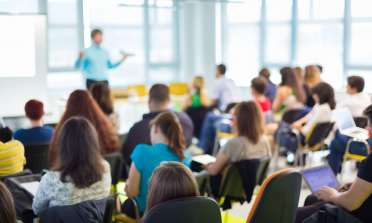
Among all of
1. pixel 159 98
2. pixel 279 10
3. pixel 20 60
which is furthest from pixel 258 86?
pixel 279 10

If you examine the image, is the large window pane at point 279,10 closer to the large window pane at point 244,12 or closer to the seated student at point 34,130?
the large window pane at point 244,12

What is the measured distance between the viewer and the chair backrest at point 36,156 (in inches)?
129

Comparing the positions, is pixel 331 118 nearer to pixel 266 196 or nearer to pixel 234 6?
pixel 266 196

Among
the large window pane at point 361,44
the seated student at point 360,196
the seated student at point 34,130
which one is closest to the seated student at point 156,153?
the seated student at point 360,196

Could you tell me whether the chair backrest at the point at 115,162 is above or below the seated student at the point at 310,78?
below

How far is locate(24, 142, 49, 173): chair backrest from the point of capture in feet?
10.8

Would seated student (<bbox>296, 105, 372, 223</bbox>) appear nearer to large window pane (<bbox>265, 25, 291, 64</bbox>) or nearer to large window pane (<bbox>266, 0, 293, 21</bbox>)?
large window pane (<bbox>265, 25, 291, 64</bbox>)

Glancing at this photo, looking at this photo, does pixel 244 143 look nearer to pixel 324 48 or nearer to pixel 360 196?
pixel 360 196

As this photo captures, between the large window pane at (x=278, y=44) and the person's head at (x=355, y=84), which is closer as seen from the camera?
the person's head at (x=355, y=84)

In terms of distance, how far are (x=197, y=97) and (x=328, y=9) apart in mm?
4058

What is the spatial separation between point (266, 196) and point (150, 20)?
339 inches

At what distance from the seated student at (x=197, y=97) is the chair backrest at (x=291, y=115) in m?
1.39

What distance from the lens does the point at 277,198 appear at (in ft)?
6.55

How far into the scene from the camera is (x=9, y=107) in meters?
5.95
